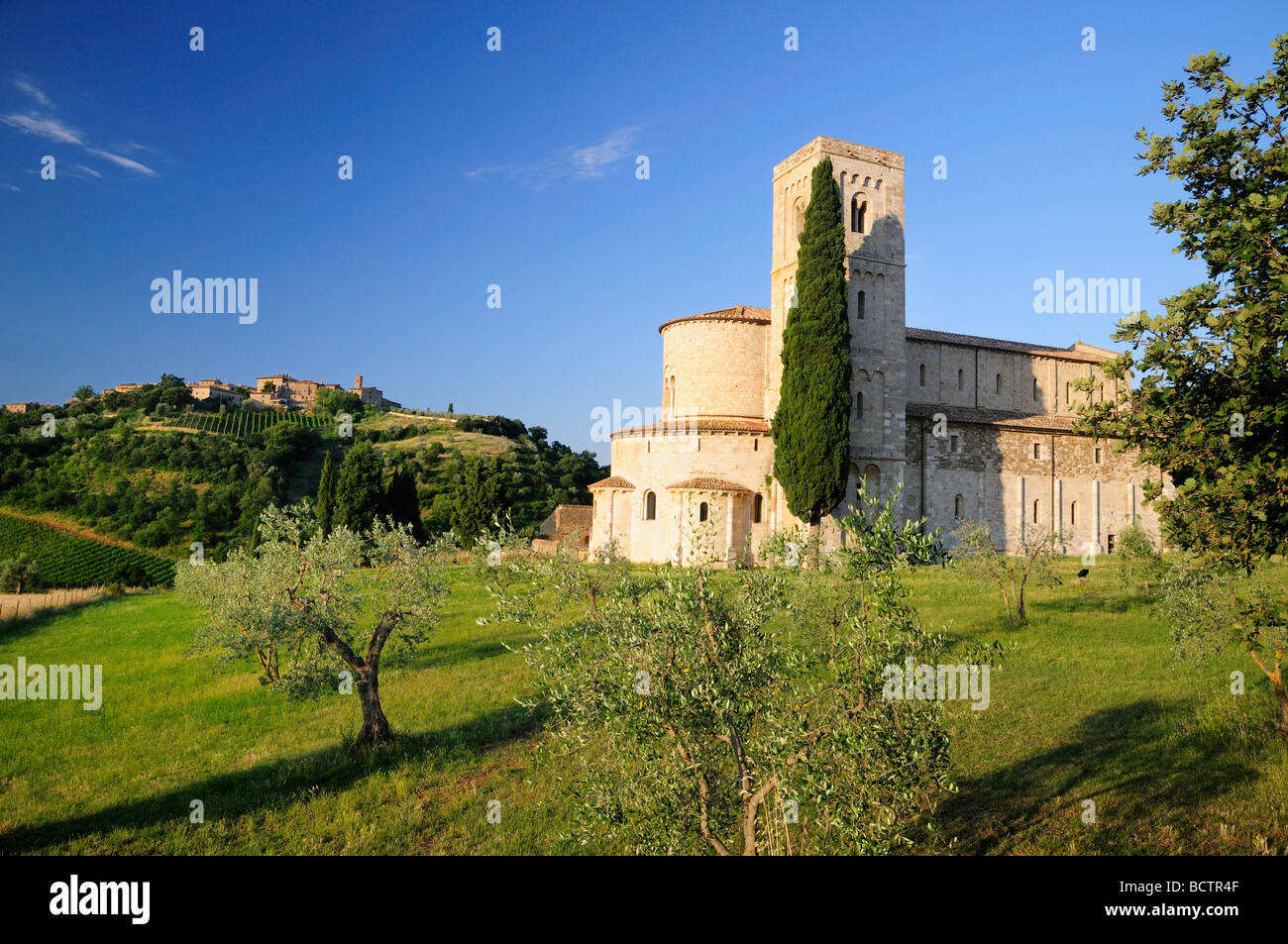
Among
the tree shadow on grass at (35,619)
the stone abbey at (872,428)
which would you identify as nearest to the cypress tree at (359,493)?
the tree shadow on grass at (35,619)

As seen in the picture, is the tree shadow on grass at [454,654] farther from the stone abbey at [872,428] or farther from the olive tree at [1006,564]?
the olive tree at [1006,564]

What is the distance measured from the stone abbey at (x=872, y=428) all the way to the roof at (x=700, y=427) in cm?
7

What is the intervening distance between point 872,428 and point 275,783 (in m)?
29.2

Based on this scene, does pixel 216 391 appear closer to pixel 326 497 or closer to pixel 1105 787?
pixel 326 497

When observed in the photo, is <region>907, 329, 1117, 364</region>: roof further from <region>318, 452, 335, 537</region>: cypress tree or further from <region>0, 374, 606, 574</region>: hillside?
<region>318, 452, 335, 537</region>: cypress tree

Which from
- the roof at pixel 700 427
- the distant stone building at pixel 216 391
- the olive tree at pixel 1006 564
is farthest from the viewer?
the distant stone building at pixel 216 391

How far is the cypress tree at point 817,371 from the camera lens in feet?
103

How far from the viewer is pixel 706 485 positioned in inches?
1314

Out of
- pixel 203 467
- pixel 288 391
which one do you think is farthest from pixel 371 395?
pixel 203 467

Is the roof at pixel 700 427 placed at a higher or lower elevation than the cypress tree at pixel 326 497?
higher

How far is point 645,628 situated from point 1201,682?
45.9 ft

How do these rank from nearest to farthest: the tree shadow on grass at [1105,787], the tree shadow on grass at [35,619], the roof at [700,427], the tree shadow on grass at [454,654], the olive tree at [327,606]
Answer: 1. the tree shadow on grass at [1105,787]
2. the olive tree at [327,606]
3. the tree shadow on grass at [454,654]
4. the tree shadow on grass at [35,619]
5. the roof at [700,427]
